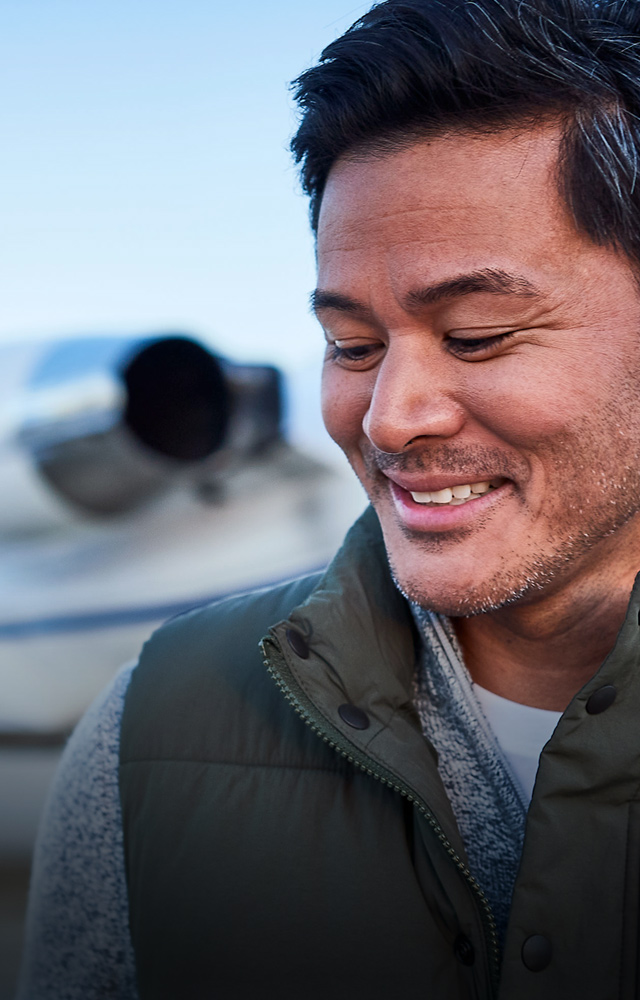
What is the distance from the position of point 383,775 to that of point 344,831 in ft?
0.42

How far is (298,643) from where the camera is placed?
1.10 m

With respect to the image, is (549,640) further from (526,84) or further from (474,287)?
(526,84)

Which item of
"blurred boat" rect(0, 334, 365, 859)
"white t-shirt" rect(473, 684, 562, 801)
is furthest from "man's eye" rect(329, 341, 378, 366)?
"blurred boat" rect(0, 334, 365, 859)

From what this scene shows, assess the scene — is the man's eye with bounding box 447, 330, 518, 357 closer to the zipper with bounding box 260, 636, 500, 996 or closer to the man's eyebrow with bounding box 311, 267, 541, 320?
the man's eyebrow with bounding box 311, 267, 541, 320

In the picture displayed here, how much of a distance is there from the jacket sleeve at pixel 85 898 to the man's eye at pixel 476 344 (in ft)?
2.43

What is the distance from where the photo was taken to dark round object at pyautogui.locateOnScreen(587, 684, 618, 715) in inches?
37.8

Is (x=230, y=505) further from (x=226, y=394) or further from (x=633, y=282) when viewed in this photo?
(x=633, y=282)

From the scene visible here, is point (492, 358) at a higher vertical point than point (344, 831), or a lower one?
higher

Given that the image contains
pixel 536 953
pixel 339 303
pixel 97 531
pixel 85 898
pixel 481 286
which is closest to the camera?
pixel 536 953

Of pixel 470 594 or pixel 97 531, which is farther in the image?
pixel 97 531

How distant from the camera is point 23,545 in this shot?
2.93 m

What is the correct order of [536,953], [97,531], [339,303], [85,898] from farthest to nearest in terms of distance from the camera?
1. [97,531]
2. [85,898]
3. [339,303]
4. [536,953]

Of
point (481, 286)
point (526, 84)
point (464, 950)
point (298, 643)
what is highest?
point (526, 84)

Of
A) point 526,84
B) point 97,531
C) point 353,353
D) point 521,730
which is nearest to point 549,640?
point 521,730
